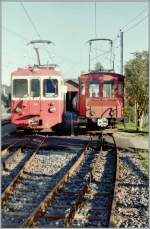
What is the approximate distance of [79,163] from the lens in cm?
1171

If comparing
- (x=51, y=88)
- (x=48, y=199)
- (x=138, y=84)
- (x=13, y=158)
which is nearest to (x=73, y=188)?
(x=48, y=199)

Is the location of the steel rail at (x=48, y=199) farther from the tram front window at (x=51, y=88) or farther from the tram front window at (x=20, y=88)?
the tram front window at (x=20, y=88)

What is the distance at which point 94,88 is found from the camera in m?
19.9

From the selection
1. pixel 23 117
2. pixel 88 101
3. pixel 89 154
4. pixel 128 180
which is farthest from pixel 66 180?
pixel 88 101

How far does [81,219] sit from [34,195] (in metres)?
1.69

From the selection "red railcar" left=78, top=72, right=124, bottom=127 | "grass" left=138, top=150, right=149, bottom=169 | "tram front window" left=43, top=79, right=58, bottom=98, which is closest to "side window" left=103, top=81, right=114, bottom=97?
"red railcar" left=78, top=72, right=124, bottom=127

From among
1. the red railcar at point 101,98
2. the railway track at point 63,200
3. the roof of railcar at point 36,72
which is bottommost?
the railway track at point 63,200

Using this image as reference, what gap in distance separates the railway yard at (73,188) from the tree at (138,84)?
8.32 metres

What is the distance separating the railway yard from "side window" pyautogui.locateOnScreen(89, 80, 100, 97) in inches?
196

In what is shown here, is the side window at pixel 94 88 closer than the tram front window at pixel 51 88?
No

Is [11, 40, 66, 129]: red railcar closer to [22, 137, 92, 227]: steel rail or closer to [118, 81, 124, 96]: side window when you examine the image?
[118, 81, 124, 96]: side window

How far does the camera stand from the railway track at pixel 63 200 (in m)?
6.60

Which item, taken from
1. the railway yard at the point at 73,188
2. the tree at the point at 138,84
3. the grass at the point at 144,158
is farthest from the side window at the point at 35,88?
the tree at the point at 138,84

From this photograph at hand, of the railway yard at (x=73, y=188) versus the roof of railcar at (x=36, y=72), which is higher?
the roof of railcar at (x=36, y=72)
